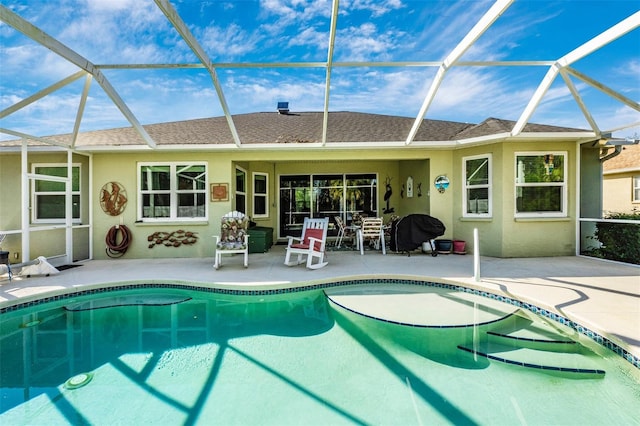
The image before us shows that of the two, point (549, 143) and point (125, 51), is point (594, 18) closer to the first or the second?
point (549, 143)

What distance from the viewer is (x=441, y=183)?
8.25m

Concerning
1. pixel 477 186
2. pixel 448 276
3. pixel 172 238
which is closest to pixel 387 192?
pixel 477 186

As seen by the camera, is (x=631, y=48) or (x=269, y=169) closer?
(x=631, y=48)

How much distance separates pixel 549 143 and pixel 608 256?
291cm

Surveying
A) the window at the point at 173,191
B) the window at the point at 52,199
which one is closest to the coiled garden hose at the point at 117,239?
the window at the point at 173,191

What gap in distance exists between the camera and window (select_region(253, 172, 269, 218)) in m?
10.2

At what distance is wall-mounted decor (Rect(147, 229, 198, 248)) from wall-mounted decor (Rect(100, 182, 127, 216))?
1.09 m

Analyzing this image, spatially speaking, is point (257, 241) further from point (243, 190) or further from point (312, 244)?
point (312, 244)

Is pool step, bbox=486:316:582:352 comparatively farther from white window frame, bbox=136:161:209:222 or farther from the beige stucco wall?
white window frame, bbox=136:161:209:222

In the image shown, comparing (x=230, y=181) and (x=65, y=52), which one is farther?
(x=230, y=181)

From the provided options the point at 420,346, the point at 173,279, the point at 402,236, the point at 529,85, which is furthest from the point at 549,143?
the point at 173,279

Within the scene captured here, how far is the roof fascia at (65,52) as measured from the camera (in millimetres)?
3697

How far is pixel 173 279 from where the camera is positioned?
5.59 m

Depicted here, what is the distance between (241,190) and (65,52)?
526cm
